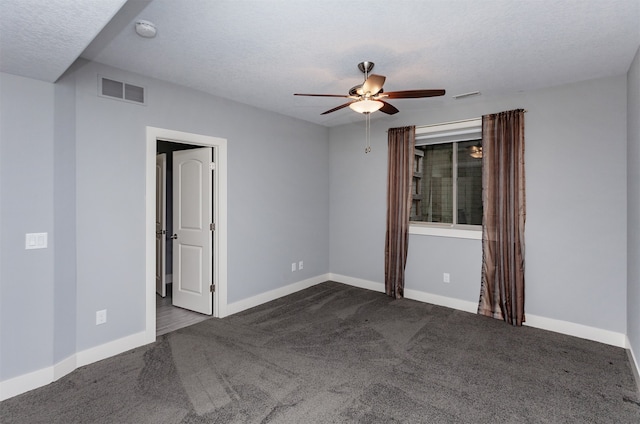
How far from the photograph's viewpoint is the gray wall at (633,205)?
2.59 m

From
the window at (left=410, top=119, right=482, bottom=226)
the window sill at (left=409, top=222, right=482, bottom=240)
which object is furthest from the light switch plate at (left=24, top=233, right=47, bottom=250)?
the window at (left=410, top=119, right=482, bottom=226)

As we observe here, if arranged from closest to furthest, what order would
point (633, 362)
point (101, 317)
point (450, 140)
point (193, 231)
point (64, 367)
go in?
point (64, 367) < point (633, 362) < point (101, 317) < point (193, 231) < point (450, 140)

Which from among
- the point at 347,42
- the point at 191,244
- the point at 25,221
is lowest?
the point at 191,244

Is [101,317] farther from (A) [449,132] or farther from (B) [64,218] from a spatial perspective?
(A) [449,132]

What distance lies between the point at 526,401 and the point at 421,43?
279 cm

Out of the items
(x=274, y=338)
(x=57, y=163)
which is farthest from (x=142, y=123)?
(x=274, y=338)

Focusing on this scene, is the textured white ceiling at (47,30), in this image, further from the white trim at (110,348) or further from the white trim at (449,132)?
the white trim at (449,132)

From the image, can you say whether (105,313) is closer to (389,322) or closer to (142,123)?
(142,123)

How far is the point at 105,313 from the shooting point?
292 centimetres

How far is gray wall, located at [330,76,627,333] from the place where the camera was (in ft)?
10.4

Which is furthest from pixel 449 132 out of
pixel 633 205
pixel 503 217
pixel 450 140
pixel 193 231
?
pixel 193 231

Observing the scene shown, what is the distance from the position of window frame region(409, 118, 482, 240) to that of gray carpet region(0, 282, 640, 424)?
3.70 ft

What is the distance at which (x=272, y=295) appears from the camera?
14.9ft

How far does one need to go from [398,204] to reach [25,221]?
402cm
